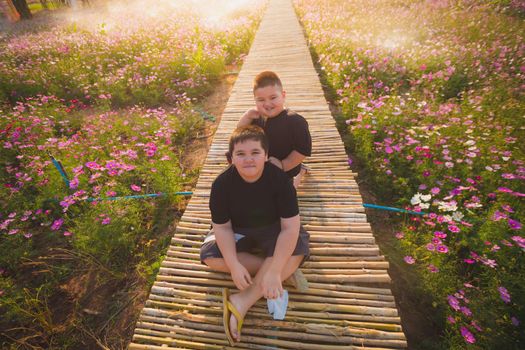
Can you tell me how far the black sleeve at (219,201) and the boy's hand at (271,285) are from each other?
1.88 feet

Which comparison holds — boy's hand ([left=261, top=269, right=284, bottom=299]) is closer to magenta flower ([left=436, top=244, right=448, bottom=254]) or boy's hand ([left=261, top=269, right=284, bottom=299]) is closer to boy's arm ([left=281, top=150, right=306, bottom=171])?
boy's arm ([left=281, top=150, right=306, bottom=171])

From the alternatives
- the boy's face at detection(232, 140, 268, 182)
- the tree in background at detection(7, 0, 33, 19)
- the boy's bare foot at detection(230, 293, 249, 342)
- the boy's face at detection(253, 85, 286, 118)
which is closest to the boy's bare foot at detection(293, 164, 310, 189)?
the boy's face at detection(253, 85, 286, 118)

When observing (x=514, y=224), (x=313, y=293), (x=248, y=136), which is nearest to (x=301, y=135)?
(x=248, y=136)

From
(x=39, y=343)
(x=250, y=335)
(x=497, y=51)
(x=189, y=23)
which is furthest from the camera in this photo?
(x=189, y=23)

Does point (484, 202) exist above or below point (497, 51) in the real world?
below

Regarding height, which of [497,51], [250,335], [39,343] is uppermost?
[497,51]

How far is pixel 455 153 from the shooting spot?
3346 mm

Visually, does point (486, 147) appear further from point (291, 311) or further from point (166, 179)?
point (166, 179)

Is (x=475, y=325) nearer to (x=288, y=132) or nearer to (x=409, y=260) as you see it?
(x=409, y=260)

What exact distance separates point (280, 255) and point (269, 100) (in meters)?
1.62

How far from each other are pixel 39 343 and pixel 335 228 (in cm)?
303

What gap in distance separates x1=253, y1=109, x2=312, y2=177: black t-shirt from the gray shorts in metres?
1.03

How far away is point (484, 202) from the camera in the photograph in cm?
280

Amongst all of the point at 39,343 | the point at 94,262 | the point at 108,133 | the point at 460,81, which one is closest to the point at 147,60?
the point at 108,133
